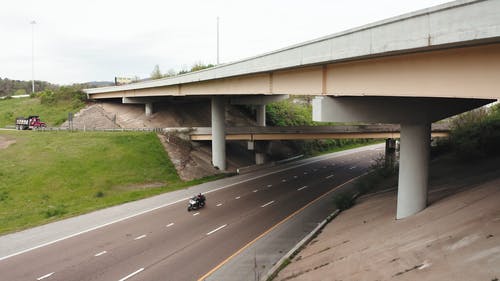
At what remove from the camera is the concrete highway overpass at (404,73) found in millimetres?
11609

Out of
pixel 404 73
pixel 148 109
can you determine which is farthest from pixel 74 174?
pixel 404 73

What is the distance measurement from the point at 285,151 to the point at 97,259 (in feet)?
154

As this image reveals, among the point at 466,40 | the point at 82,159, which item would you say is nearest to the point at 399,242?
the point at 466,40

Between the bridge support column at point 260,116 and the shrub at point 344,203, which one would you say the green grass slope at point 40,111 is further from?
the shrub at point 344,203

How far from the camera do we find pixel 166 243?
854 inches

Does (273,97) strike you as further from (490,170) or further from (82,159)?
(490,170)

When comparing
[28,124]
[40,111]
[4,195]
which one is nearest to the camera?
[4,195]

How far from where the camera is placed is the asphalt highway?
18.0 meters

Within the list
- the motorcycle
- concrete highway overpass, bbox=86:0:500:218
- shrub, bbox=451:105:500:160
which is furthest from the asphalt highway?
shrub, bbox=451:105:500:160

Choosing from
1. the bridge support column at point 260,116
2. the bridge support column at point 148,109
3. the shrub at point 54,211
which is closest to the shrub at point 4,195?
the shrub at point 54,211

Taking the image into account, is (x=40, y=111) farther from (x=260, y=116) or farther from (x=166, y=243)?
(x=166, y=243)

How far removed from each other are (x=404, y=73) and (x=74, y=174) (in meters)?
31.8

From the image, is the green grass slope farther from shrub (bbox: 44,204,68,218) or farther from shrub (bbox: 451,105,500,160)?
shrub (bbox: 451,105,500,160)

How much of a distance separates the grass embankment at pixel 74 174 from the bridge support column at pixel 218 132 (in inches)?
258
